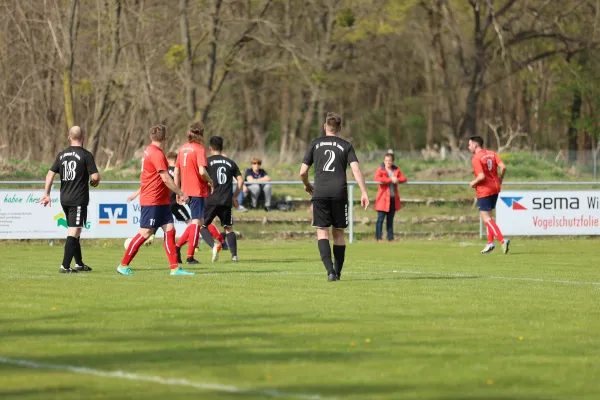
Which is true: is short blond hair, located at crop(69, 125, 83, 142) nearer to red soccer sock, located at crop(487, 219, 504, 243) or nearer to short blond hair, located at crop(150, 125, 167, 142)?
short blond hair, located at crop(150, 125, 167, 142)

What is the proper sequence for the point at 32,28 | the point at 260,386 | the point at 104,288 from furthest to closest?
1. the point at 32,28
2. the point at 104,288
3. the point at 260,386

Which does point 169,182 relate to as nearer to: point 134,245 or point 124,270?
point 134,245

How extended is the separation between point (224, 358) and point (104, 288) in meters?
5.51

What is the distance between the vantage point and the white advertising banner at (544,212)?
26.5 metres

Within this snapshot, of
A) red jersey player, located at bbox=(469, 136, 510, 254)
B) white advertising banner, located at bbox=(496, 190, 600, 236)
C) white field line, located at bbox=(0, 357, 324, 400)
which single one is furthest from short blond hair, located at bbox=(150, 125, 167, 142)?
white advertising banner, located at bbox=(496, 190, 600, 236)

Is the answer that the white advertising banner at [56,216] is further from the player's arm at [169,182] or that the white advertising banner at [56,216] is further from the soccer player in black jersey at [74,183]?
the player's arm at [169,182]

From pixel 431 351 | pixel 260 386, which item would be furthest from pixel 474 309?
pixel 260 386

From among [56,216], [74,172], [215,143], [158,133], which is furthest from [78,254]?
[56,216]

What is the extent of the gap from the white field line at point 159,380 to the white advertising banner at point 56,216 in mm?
16724

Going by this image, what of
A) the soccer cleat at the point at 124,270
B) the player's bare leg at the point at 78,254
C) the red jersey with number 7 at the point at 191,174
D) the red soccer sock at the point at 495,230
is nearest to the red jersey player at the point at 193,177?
the red jersey with number 7 at the point at 191,174

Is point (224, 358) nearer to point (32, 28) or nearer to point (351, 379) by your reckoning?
point (351, 379)

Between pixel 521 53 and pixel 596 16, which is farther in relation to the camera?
pixel 521 53

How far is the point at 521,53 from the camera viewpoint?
196 ft

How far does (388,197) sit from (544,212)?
3.63 m
